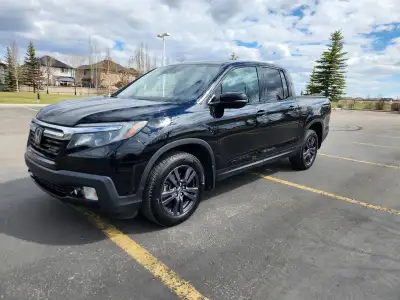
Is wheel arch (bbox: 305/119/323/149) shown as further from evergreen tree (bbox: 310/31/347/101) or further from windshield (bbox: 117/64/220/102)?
evergreen tree (bbox: 310/31/347/101)

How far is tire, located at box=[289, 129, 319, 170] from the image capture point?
17.9 feet

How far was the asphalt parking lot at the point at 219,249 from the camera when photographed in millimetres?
2303

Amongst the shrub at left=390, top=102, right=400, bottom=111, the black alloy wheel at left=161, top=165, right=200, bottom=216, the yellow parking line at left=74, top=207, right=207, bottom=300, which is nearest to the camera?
the yellow parking line at left=74, top=207, right=207, bottom=300

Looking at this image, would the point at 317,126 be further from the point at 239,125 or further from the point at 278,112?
the point at 239,125

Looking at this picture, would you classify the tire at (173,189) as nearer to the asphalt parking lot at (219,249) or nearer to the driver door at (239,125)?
the asphalt parking lot at (219,249)

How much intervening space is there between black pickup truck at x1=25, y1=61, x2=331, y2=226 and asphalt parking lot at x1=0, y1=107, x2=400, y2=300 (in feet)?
1.28

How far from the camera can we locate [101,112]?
284 centimetres

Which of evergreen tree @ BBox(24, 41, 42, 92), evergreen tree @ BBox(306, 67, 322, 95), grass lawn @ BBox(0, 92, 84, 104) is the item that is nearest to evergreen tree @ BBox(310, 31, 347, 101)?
evergreen tree @ BBox(306, 67, 322, 95)

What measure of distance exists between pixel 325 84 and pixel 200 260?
44915 millimetres

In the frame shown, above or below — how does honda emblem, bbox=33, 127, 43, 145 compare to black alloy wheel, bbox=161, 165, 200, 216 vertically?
above

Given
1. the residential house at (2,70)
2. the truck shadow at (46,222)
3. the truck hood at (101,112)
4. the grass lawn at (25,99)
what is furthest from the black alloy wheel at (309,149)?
the residential house at (2,70)

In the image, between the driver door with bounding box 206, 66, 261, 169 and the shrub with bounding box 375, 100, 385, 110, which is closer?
the driver door with bounding box 206, 66, 261, 169

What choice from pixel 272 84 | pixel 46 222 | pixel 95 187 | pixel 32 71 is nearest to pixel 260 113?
pixel 272 84

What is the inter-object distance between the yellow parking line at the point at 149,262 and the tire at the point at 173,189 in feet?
1.13
